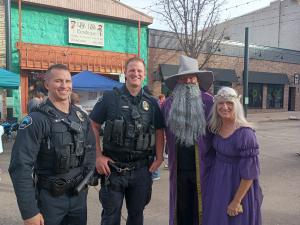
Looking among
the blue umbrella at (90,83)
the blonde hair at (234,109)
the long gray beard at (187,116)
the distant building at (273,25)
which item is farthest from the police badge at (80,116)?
the distant building at (273,25)

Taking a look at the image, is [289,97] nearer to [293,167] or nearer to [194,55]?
[194,55]

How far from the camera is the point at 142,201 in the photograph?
132 inches

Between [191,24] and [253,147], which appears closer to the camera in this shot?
[253,147]

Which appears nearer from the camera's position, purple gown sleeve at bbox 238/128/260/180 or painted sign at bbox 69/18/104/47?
purple gown sleeve at bbox 238/128/260/180

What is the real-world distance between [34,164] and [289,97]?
30599 mm

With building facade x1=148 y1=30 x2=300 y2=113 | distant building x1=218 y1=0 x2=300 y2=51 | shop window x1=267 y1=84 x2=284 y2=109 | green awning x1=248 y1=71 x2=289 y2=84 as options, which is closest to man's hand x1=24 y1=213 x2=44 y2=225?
building facade x1=148 y1=30 x2=300 y2=113

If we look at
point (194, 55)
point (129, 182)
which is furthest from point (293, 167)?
point (194, 55)

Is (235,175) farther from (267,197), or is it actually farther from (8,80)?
(8,80)

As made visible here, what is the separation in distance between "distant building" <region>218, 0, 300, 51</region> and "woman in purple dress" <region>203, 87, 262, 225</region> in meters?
31.7

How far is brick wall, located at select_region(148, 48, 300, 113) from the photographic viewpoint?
69.7 ft

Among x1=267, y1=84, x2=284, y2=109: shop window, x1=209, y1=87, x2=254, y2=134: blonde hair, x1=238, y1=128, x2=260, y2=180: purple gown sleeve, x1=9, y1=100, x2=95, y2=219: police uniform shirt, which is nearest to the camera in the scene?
x1=9, y1=100, x2=95, y2=219: police uniform shirt

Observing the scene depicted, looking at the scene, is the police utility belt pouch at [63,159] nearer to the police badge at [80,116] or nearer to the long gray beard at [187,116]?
the police badge at [80,116]

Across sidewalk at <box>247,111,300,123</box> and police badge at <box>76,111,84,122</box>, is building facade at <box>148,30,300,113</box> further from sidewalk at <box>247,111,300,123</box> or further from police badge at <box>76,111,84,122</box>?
police badge at <box>76,111,84,122</box>

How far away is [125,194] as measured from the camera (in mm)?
3389
